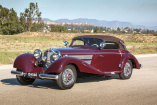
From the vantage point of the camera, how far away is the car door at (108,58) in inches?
364

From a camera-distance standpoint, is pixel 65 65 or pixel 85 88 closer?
pixel 65 65

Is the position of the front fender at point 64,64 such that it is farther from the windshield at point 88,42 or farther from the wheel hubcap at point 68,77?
the windshield at point 88,42

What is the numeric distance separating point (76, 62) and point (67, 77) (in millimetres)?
524

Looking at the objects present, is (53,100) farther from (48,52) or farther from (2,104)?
(48,52)

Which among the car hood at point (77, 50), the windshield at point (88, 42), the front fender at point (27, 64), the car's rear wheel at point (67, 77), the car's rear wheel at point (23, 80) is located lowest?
the car's rear wheel at point (23, 80)

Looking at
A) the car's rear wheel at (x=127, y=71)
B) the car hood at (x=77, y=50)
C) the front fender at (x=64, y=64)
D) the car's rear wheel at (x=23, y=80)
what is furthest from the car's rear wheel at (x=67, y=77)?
the car's rear wheel at (x=127, y=71)

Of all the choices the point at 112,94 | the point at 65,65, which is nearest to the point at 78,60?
the point at 65,65

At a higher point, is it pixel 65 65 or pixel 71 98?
pixel 65 65

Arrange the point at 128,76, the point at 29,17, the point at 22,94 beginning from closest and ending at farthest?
the point at 22,94 < the point at 128,76 < the point at 29,17

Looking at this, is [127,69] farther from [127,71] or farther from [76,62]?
[76,62]

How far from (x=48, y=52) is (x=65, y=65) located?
0.91 m

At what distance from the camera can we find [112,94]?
7.57 metres

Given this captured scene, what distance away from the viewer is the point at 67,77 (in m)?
8.05

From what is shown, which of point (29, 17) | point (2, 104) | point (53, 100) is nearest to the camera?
point (2, 104)
